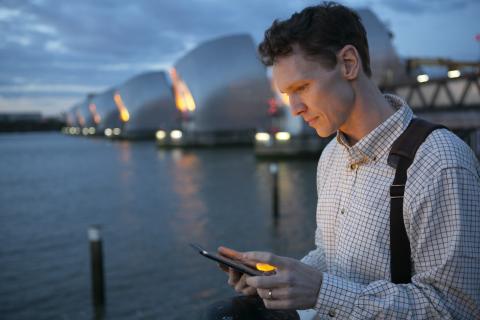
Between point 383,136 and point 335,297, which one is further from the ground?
point 383,136

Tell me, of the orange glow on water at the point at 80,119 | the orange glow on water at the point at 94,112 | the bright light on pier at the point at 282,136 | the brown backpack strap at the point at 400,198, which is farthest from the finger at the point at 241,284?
the orange glow on water at the point at 80,119

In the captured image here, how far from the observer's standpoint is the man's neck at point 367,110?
1.27m

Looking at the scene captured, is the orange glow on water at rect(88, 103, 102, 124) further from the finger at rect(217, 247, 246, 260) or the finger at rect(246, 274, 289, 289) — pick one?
the finger at rect(246, 274, 289, 289)

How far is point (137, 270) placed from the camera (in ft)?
22.8

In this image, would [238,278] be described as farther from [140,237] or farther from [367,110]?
[140,237]

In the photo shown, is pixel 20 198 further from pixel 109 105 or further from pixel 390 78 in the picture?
pixel 109 105

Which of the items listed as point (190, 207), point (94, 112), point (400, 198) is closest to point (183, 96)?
point (190, 207)

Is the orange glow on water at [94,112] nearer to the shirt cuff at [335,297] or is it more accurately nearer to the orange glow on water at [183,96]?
the orange glow on water at [183,96]

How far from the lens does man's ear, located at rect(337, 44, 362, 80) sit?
121 cm

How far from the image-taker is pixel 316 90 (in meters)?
1.21

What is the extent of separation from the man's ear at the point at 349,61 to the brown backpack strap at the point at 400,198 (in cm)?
21

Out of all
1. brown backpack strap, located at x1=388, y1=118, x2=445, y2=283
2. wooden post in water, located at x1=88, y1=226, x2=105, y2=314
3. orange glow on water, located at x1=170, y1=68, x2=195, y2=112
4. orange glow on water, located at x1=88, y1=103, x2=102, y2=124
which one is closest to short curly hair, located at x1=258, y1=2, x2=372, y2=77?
brown backpack strap, located at x1=388, y1=118, x2=445, y2=283

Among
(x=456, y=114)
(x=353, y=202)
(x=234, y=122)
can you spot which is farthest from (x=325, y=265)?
(x=234, y=122)

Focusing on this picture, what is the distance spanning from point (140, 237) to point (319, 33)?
8338 millimetres
